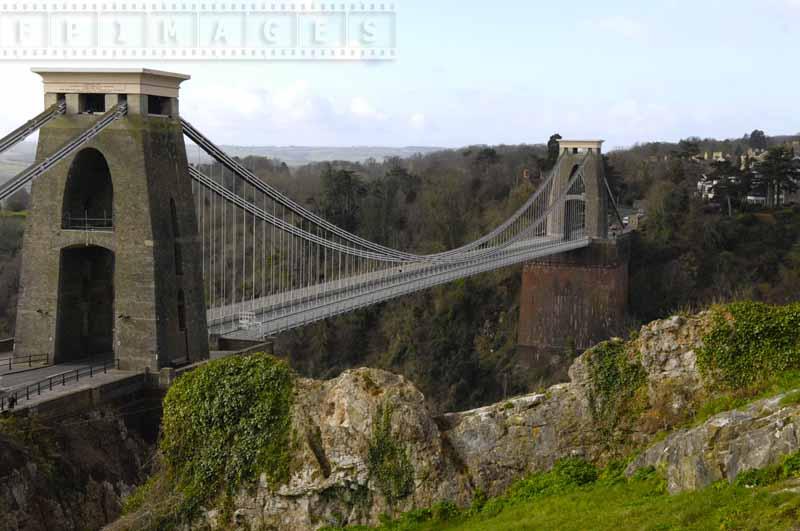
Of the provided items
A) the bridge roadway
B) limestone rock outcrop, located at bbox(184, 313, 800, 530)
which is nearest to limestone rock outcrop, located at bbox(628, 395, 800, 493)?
limestone rock outcrop, located at bbox(184, 313, 800, 530)

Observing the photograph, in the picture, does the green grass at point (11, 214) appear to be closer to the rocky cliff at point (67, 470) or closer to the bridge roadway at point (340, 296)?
the bridge roadway at point (340, 296)

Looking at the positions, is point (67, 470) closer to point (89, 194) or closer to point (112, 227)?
point (112, 227)

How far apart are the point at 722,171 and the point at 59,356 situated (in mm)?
38945

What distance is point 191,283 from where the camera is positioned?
698 inches

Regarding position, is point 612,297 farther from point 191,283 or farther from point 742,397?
point 742,397

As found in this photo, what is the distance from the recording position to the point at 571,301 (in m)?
41.0

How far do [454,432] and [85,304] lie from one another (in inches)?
322

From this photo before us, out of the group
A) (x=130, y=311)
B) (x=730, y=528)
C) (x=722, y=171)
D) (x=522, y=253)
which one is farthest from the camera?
(x=722, y=171)

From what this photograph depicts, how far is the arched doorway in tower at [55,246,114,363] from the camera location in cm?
1739

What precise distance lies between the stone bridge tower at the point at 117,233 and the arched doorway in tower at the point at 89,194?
17 mm

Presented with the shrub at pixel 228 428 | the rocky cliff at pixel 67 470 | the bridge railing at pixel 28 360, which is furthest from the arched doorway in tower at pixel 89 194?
the shrub at pixel 228 428

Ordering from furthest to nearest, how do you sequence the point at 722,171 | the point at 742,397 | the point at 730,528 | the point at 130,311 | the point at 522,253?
the point at 722,171 < the point at 522,253 < the point at 130,311 < the point at 742,397 < the point at 730,528

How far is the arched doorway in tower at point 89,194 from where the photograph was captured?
1714 cm

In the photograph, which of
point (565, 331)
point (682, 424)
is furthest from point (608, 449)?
point (565, 331)
